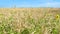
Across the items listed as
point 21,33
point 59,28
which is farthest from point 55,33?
point 21,33

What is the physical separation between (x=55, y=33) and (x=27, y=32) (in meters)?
0.52

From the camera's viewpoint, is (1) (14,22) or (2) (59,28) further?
(1) (14,22)

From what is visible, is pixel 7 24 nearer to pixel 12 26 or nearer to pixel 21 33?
pixel 12 26

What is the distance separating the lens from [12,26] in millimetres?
4703

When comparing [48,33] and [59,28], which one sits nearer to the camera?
[48,33]

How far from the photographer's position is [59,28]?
4.41 meters

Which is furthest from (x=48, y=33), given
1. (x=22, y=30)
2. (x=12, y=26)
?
(x=12, y=26)

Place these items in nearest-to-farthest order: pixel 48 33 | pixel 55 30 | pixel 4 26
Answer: pixel 48 33 → pixel 55 30 → pixel 4 26

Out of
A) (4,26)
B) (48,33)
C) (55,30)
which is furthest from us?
(4,26)

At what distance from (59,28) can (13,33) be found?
93 cm

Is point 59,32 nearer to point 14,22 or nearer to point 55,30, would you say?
point 55,30

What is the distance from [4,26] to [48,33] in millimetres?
1158

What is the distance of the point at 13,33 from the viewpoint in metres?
4.05

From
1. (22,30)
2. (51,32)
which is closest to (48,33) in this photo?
(51,32)
